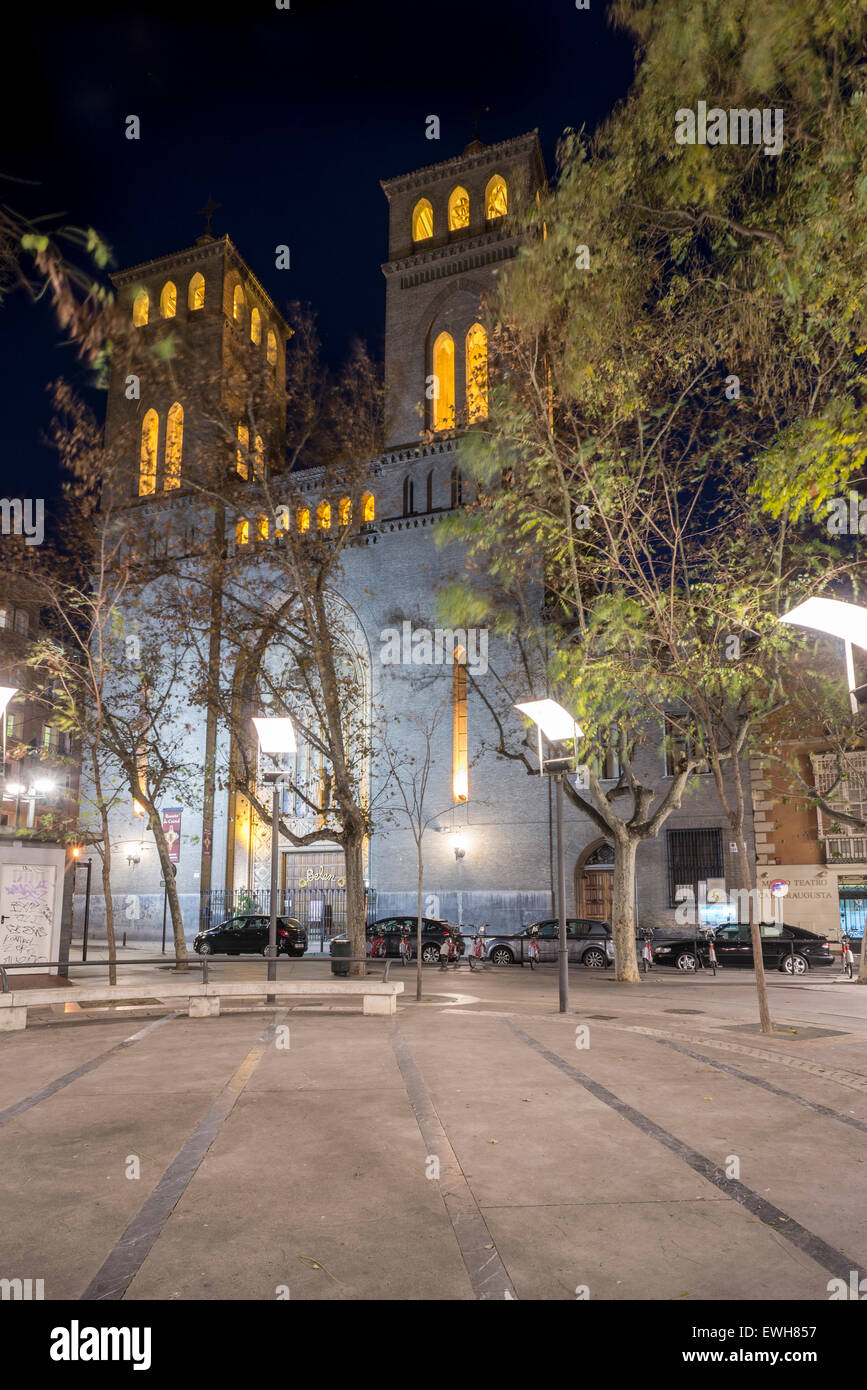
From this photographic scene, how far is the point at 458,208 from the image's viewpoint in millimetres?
41094

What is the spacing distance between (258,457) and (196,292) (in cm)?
3002

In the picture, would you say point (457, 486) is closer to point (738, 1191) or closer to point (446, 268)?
point (446, 268)

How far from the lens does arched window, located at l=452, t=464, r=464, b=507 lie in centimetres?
3741

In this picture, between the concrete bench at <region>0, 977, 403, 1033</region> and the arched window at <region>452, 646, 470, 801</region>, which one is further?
the arched window at <region>452, 646, 470, 801</region>

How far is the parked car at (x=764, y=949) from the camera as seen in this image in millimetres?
25312

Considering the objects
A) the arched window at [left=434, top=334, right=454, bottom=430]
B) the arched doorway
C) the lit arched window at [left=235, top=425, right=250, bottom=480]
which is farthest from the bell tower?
the arched doorway

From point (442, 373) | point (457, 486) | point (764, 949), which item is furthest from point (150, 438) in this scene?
point (764, 949)

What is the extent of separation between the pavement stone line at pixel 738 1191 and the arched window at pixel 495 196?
40.2 meters

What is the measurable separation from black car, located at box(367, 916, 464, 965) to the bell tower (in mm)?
21001

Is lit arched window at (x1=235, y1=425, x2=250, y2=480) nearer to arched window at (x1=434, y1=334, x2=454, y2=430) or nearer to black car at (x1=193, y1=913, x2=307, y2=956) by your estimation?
black car at (x1=193, y1=913, x2=307, y2=956)

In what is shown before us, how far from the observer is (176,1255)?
4152 mm

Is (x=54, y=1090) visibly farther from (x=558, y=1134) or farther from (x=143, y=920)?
(x=143, y=920)
